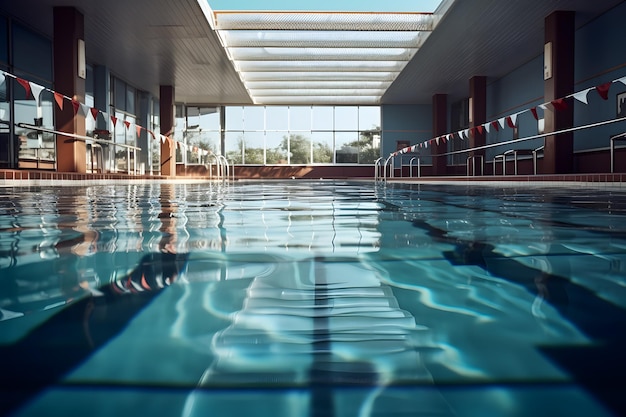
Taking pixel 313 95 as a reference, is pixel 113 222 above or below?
below

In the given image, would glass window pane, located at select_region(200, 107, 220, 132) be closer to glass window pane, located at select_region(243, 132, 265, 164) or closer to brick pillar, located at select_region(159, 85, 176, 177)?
glass window pane, located at select_region(243, 132, 265, 164)

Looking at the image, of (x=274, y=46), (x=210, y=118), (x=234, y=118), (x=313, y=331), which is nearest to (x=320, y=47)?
(x=274, y=46)

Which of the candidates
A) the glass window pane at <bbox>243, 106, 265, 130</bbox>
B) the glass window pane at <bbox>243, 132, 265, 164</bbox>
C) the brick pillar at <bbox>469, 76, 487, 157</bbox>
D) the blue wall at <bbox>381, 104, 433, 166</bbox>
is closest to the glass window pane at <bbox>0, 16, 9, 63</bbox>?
the glass window pane at <bbox>243, 106, 265, 130</bbox>

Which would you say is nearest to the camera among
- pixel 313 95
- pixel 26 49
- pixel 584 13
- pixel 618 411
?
pixel 618 411

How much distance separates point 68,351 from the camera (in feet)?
1.72

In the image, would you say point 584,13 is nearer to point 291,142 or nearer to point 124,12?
point 124,12

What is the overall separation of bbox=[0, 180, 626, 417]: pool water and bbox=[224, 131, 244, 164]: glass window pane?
23393 mm

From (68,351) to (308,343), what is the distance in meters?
0.25

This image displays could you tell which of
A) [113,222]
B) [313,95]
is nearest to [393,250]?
[113,222]

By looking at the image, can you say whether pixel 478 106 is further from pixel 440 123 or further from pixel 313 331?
pixel 313 331

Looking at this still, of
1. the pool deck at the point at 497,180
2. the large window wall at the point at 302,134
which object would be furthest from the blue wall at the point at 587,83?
the large window wall at the point at 302,134

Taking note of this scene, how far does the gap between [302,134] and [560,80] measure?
14.8 m

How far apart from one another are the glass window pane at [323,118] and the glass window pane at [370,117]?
4.80ft

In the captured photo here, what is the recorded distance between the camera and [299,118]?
24234 millimetres
